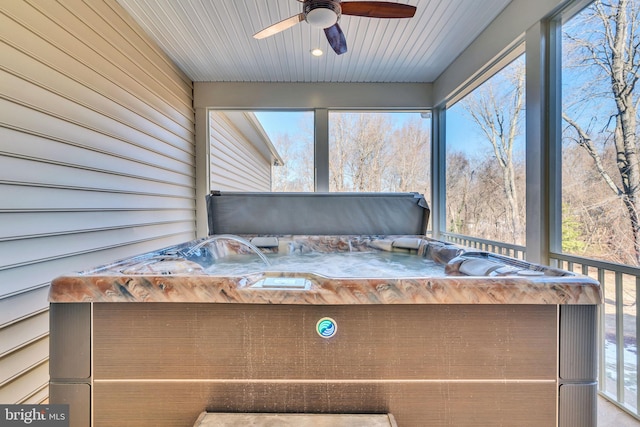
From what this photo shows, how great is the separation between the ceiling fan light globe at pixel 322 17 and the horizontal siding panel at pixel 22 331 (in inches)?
93.1

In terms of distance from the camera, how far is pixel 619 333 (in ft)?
5.19

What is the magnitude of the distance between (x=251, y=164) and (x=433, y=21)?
383cm

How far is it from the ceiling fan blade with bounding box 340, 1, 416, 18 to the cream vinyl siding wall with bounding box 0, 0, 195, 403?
1.78 metres

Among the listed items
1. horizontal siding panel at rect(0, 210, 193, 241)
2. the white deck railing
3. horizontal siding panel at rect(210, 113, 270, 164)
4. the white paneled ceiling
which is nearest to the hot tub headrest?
horizontal siding panel at rect(0, 210, 193, 241)

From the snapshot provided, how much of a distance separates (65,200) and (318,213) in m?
1.76

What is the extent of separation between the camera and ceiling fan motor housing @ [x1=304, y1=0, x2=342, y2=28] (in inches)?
71.4

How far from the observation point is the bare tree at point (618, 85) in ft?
4.92

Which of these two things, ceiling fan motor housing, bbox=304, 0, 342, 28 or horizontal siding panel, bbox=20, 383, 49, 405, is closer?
horizontal siding panel, bbox=20, 383, 49, 405

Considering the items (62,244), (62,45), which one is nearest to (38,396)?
(62,244)

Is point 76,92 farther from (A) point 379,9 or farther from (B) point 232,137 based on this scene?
(B) point 232,137

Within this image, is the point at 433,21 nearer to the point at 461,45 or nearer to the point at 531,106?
the point at 461,45

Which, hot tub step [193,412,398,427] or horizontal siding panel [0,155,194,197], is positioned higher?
horizontal siding panel [0,155,194,197]

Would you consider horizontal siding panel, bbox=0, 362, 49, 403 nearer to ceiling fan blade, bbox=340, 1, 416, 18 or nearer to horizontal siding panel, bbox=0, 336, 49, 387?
horizontal siding panel, bbox=0, 336, 49, 387

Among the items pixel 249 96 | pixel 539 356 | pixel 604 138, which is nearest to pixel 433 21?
pixel 604 138
